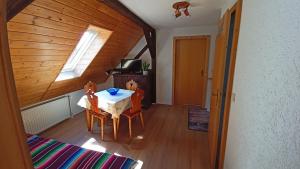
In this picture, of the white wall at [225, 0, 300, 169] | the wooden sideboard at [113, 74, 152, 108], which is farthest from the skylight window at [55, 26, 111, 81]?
the white wall at [225, 0, 300, 169]

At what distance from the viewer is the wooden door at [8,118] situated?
1.39ft

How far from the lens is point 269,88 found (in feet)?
2.31

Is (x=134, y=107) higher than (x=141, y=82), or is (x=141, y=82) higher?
(x=141, y=82)

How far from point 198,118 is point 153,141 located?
1456 millimetres

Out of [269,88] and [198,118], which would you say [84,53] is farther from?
[269,88]

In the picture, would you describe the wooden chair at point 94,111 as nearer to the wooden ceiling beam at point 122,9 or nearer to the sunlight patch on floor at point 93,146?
the sunlight patch on floor at point 93,146

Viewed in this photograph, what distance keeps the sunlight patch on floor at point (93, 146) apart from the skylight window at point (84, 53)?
1.35 metres

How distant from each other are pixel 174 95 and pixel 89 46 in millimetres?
2605

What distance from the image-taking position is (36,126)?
2.68 metres

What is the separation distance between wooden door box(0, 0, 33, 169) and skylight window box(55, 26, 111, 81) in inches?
101

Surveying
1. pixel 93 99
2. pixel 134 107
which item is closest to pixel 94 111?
pixel 93 99

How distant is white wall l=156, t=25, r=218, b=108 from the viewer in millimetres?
3781

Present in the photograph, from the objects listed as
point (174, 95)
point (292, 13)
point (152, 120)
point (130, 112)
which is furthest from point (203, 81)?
point (292, 13)

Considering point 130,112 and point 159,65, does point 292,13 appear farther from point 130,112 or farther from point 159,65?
point 159,65
